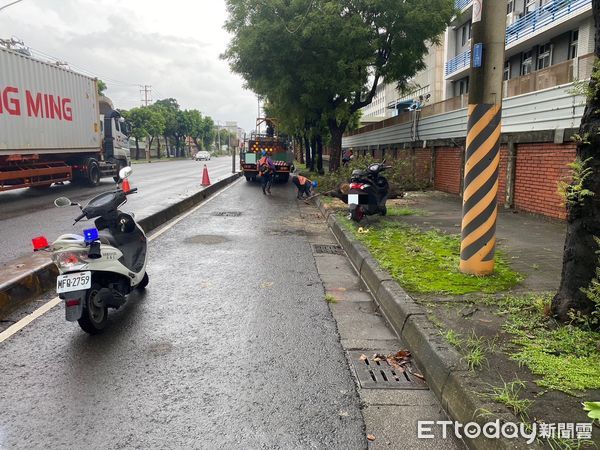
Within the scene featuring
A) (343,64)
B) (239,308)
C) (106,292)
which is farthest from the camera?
(343,64)

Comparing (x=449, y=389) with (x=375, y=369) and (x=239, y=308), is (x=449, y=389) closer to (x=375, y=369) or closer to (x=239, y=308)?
(x=375, y=369)

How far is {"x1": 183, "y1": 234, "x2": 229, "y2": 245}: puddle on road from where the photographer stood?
9016 millimetres

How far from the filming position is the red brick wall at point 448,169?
15.6 metres

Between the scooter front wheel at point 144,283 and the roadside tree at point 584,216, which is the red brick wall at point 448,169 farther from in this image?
the scooter front wheel at point 144,283

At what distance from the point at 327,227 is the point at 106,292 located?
7.08 m

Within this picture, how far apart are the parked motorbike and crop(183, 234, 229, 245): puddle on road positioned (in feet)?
8.97

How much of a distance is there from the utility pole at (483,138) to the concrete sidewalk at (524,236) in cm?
65

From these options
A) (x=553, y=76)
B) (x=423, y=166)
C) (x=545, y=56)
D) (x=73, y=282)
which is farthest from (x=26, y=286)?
(x=545, y=56)

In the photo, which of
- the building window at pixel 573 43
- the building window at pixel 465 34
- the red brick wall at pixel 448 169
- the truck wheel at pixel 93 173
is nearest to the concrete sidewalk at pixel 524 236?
the red brick wall at pixel 448 169

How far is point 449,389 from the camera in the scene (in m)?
3.21

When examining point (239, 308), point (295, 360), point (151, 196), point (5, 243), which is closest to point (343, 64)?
point (151, 196)

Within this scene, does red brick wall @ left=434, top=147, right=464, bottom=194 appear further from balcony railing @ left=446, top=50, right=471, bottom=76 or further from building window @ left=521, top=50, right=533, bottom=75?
balcony railing @ left=446, top=50, right=471, bottom=76

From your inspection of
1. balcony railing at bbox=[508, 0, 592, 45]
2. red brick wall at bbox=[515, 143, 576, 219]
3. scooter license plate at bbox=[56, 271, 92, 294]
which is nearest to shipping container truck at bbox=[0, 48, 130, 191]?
scooter license plate at bbox=[56, 271, 92, 294]

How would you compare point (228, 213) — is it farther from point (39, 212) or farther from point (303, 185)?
point (39, 212)
